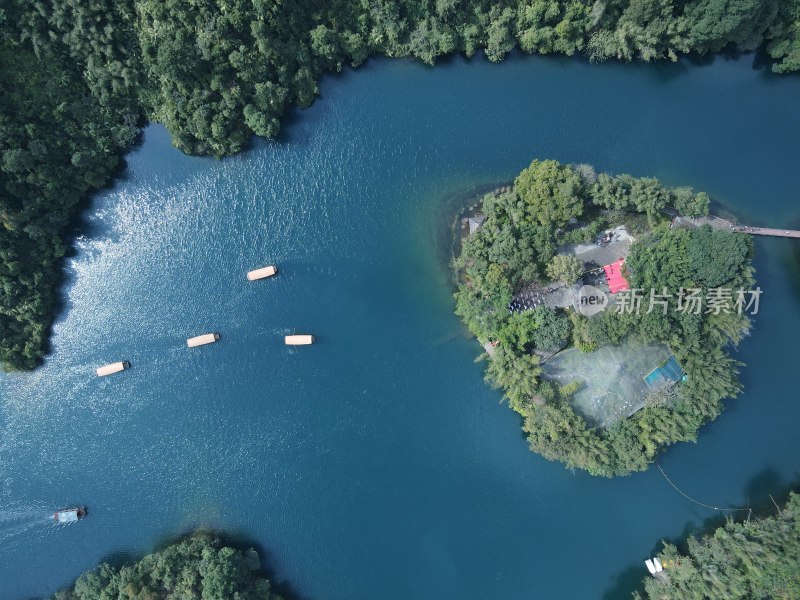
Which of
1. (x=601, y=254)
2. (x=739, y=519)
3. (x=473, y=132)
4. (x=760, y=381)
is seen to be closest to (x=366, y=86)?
(x=473, y=132)

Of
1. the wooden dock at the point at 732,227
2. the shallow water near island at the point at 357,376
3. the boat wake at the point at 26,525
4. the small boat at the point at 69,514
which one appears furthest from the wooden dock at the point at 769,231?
the boat wake at the point at 26,525

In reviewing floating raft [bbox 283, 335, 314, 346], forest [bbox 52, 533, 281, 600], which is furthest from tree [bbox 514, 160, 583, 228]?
forest [bbox 52, 533, 281, 600]

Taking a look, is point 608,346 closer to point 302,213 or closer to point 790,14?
point 302,213

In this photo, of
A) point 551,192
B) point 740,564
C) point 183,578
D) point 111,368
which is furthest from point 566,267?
point 111,368

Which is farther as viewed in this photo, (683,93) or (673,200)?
(683,93)

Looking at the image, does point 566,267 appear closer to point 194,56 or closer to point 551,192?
point 551,192

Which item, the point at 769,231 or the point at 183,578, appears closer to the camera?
the point at 183,578

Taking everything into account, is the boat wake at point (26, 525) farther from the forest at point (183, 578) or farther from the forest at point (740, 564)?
the forest at point (740, 564)
